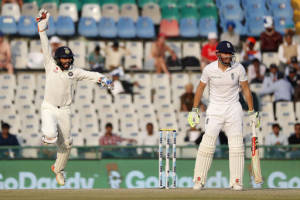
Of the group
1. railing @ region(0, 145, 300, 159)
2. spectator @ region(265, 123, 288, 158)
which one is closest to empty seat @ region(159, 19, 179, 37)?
spectator @ region(265, 123, 288, 158)

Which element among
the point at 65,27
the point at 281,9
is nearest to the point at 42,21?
the point at 65,27

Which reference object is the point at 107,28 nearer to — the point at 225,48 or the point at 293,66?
the point at 293,66

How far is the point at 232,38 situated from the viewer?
63.0 ft

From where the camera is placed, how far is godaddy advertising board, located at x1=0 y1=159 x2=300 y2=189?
543 inches

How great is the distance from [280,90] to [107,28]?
15.0 feet

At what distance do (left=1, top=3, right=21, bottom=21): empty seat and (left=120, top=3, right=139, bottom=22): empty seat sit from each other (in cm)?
258

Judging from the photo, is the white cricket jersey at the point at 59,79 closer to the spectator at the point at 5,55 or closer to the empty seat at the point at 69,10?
the spectator at the point at 5,55

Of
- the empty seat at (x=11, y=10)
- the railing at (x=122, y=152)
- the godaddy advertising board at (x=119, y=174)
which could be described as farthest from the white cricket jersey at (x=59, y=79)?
the empty seat at (x=11, y=10)

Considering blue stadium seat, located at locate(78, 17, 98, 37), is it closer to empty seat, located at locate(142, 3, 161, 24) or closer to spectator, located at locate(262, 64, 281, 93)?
empty seat, located at locate(142, 3, 161, 24)

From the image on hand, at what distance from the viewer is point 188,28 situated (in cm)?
1991

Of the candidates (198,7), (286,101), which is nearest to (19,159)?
(286,101)

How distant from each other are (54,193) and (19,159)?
3575 millimetres

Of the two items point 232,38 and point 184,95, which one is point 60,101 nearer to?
point 184,95

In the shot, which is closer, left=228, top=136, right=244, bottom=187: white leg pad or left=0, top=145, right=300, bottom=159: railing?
left=228, top=136, right=244, bottom=187: white leg pad
